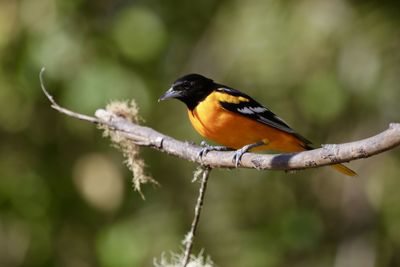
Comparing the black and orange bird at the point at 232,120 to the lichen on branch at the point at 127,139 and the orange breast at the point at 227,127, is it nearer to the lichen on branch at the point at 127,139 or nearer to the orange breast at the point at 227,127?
the orange breast at the point at 227,127

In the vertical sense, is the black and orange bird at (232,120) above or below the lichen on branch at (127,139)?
above

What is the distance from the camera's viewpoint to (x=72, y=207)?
6230mm

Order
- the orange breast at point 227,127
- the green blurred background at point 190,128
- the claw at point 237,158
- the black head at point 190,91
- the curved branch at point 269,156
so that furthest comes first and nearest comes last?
the green blurred background at point 190,128 → the black head at point 190,91 → the orange breast at point 227,127 → the claw at point 237,158 → the curved branch at point 269,156

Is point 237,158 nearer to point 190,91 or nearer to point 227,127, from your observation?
point 227,127

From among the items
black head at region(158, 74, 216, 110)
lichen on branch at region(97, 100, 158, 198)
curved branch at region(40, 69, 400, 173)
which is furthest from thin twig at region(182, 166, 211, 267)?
black head at region(158, 74, 216, 110)

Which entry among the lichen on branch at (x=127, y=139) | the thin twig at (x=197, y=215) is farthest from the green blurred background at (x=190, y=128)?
the thin twig at (x=197, y=215)

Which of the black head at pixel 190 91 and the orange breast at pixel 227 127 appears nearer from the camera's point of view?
the orange breast at pixel 227 127

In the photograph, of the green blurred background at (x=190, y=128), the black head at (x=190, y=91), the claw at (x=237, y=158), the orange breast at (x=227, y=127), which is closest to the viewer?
the claw at (x=237, y=158)

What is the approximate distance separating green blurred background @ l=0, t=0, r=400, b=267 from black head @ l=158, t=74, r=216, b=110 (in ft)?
2.90

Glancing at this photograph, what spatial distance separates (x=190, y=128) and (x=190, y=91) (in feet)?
6.34

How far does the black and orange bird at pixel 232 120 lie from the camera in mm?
4301

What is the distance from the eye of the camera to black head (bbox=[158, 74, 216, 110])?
4551 millimetres

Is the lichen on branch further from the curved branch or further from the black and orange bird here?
the black and orange bird

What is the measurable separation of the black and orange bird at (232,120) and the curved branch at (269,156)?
35cm
